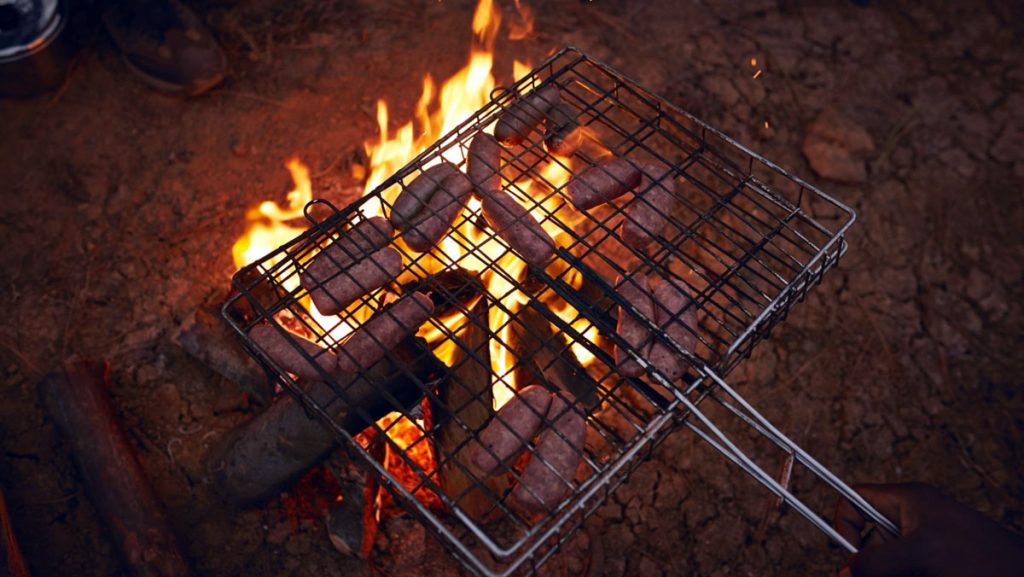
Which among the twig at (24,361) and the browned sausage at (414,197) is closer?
the browned sausage at (414,197)


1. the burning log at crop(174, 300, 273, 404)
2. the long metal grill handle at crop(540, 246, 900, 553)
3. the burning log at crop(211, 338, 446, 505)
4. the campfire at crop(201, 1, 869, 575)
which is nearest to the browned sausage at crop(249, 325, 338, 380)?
the campfire at crop(201, 1, 869, 575)

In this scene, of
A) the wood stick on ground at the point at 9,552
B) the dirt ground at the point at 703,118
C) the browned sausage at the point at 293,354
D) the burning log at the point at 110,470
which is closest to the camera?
the browned sausage at the point at 293,354

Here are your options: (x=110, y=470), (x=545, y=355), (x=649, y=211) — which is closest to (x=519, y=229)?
(x=649, y=211)

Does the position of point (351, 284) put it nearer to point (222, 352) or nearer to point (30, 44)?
point (222, 352)

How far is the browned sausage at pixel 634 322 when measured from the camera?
2773 mm

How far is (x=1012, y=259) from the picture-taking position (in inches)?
173

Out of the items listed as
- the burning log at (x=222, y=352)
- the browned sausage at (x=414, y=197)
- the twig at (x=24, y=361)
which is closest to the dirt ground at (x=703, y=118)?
the twig at (x=24, y=361)

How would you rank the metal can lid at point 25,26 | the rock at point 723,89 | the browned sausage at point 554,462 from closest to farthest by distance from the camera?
the browned sausage at point 554,462 < the metal can lid at point 25,26 < the rock at point 723,89

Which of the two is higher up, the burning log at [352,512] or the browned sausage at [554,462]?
the browned sausage at [554,462]

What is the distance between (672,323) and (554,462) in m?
0.69

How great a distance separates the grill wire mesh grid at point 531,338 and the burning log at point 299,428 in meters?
0.02

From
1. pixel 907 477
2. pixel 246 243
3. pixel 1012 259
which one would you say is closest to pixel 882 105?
pixel 1012 259

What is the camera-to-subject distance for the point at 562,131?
333cm

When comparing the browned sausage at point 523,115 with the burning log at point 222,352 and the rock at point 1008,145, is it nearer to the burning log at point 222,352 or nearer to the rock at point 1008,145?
the burning log at point 222,352
